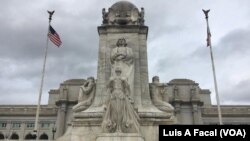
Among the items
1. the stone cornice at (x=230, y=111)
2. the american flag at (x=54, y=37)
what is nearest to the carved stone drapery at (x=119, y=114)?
the american flag at (x=54, y=37)

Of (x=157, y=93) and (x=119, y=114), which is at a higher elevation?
(x=157, y=93)

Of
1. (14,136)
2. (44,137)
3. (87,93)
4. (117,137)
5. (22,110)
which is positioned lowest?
(117,137)

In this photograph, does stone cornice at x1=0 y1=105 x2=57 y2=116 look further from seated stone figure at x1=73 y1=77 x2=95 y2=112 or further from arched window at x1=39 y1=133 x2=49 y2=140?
seated stone figure at x1=73 y1=77 x2=95 y2=112

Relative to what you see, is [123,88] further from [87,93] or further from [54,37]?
[54,37]

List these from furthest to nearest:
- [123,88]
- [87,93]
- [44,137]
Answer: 1. [44,137]
2. [87,93]
3. [123,88]

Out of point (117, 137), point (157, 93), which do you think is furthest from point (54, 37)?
point (117, 137)

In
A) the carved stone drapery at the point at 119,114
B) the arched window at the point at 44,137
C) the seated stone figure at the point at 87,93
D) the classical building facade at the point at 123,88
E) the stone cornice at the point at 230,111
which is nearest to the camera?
the carved stone drapery at the point at 119,114

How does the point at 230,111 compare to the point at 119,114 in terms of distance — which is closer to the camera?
the point at 119,114

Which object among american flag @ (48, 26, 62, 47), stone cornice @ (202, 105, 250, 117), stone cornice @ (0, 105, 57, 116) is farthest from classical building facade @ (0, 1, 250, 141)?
stone cornice @ (0, 105, 57, 116)

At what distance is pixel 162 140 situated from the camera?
8.64 meters

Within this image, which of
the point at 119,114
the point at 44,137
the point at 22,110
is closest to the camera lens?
the point at 119,114

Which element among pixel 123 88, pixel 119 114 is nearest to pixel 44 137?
pixel 123 88

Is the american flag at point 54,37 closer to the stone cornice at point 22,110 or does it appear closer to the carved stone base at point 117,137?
the carved stone base at point 117,137

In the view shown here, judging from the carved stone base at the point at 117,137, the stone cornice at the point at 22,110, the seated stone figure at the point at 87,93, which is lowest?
the carved stone base at the point at 117,137
